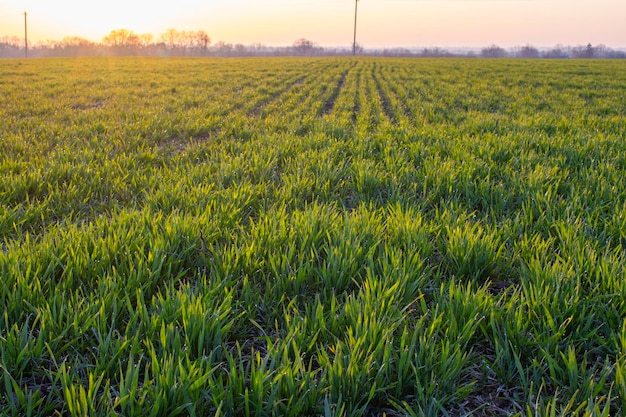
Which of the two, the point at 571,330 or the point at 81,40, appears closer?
the point at 571,330

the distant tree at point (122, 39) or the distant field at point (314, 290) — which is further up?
the distant tree at point (122, 39)

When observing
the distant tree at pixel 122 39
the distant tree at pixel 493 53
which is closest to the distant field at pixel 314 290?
the distant tree at pixel 493 53

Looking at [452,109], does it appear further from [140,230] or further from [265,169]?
[140,230]

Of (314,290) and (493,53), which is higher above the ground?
(493,53)

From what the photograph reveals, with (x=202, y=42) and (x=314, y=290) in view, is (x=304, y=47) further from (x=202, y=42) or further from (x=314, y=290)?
(x=314, y=290)

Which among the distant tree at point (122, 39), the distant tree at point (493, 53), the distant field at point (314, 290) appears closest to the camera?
the distant field at point (314, 290)

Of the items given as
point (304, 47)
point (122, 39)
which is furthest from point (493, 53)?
point (122, 39)

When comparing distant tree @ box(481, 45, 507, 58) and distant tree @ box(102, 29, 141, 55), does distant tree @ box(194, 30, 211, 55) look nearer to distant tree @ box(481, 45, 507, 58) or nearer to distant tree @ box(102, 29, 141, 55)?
distant tree @ box(102, 29, 141, 55)

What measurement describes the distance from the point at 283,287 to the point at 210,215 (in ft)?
3.84

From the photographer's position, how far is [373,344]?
66.1 inches

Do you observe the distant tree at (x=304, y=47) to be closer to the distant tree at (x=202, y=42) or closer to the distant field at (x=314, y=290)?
the distant tree at (x=202, y=42)

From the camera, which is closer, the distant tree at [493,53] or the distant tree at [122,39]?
the distant tree at [493,53]

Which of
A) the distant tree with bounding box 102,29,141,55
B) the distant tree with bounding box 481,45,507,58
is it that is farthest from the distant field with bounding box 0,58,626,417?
the distant tree with bounding box 102,29,141,55

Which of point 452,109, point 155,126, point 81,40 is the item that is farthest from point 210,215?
point 81,40
